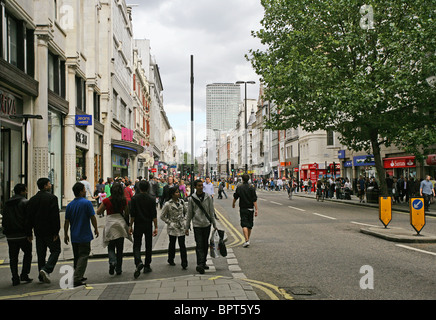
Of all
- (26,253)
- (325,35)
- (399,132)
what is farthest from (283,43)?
(26,253)

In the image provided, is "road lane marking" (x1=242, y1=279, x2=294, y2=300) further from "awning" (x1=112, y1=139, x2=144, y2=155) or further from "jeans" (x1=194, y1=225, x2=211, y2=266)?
"awning" (x1=112, y1=139, x2=144, y2=155)

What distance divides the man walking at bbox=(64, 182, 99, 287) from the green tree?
16.8m

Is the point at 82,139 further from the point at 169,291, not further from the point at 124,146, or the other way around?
the point at 169,291

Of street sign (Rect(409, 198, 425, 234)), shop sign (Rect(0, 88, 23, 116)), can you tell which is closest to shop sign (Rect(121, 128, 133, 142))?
shop sign (Rect(0, 88, 23, 116))

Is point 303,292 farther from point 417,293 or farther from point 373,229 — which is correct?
point 373,229

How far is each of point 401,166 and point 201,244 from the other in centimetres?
2932

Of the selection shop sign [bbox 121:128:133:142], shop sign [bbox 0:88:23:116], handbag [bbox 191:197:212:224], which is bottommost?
handbag [bbox 191:197:212:224]

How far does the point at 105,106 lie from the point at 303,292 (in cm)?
2533

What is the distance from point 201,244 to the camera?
8094 mm

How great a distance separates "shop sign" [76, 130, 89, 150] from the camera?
2302cm

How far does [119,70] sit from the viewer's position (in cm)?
3650

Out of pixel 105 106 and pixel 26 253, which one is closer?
pixel 26 253

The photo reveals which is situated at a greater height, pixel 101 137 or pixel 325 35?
pixel 325 35

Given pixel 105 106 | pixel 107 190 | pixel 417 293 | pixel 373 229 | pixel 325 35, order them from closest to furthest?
pixel 417 293 < pixel 373 229 < pixel 107 190 < pixel 325 35 < pixel 105 106
